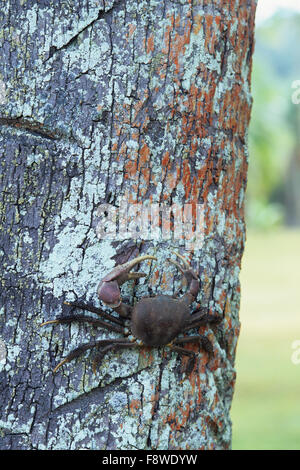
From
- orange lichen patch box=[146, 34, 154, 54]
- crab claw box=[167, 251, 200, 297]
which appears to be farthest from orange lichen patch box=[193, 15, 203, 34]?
crab claw box=[167, 251, 200, 297]

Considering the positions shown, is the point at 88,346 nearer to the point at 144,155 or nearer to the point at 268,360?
the point at 144,155

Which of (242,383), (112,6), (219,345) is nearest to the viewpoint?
(112,6)

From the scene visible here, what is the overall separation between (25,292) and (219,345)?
56 cm

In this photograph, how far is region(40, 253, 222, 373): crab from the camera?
1733 millimetres

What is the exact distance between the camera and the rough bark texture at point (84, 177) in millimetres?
1746

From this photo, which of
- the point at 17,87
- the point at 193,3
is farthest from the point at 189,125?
the point at 17,87

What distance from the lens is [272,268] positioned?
15.7 meters

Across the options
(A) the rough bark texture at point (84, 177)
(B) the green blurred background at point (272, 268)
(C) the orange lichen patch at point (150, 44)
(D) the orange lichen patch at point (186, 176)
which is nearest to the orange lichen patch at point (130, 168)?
(A) the rough bark texture at point (84, 177)

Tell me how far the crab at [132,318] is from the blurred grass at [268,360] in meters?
4.39

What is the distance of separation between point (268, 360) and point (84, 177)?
7.65 m

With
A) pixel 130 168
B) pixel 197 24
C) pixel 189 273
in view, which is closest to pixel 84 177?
pixel 130 168

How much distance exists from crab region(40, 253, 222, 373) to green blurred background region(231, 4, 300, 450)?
5.09ft

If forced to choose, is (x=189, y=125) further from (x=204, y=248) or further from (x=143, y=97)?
(x=204, y=248)

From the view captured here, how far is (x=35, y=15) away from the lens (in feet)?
5.75
